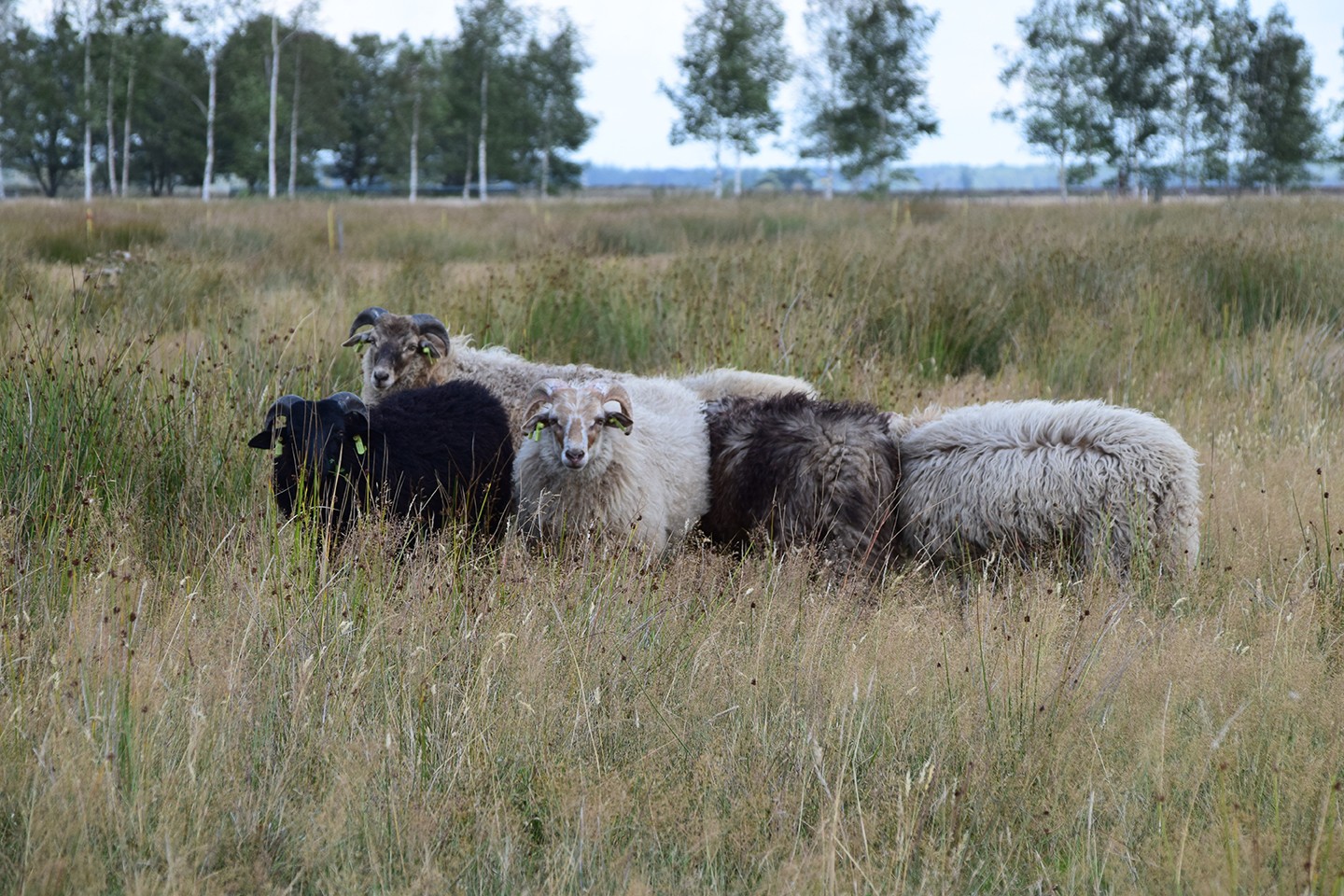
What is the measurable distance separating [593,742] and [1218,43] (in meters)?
51.3

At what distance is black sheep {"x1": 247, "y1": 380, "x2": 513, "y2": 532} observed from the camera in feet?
17.1

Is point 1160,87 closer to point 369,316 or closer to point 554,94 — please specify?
point 554,94

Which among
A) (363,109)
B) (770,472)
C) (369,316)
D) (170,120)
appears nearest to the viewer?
(770,472)

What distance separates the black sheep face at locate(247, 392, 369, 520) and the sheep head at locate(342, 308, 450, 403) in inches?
74.6

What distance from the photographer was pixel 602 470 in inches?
219

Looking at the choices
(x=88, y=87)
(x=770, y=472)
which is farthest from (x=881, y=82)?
(x=770, y=472)

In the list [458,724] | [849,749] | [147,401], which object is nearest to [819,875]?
[849,749]

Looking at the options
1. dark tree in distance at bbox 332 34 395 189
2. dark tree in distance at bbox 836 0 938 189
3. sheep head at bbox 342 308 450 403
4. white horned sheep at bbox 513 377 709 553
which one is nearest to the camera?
white horned sheep at bbox 513 377 709 553

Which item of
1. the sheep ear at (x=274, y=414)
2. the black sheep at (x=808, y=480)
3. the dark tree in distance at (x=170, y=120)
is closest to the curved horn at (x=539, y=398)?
the black sheep at (x=808, y=480)

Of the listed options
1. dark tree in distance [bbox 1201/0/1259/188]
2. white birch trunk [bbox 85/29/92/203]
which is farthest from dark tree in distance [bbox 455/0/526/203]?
dark tree in distance [bbox 1201/0/1259/188]

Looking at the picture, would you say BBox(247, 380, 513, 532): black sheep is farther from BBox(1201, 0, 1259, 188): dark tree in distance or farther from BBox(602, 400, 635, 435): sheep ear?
BBox(1201, 0, 1259, 188): dark tree in distance

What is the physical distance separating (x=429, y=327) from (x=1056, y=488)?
3.98m

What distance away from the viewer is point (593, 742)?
341 cm

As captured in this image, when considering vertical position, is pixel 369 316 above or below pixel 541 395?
above
